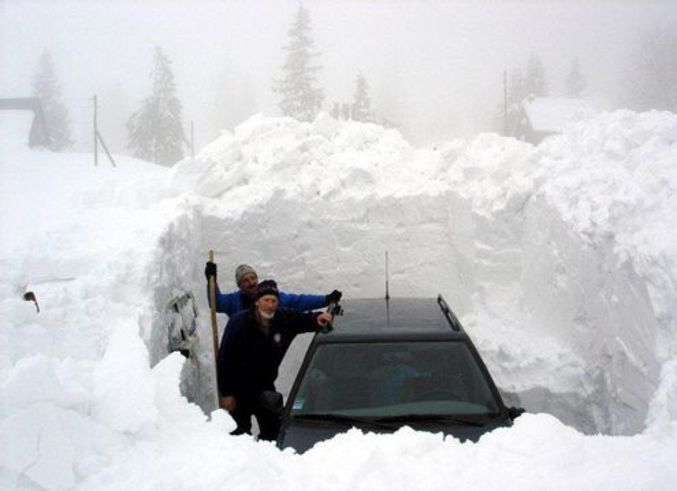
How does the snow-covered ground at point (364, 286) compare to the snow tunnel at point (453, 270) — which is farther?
the snow tunnel at point (453, 270)

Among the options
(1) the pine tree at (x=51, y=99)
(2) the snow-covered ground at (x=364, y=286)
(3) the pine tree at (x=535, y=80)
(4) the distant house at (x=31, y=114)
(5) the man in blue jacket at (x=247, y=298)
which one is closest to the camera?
(2) the snow-covered ground at (x=364, y=286)

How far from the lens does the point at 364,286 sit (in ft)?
26.4

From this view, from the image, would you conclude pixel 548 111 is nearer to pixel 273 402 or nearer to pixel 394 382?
pixel 394 382

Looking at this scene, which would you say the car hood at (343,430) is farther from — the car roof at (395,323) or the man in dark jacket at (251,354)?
the man in dark jacket at (251,354)

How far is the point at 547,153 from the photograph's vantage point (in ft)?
29.6

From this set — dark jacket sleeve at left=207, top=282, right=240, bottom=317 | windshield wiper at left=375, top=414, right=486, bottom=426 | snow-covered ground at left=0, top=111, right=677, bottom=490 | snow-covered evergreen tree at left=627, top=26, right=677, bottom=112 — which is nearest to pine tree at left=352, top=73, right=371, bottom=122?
snow-covered evergreen tree at left=627, top=26, right=677, bottom=112

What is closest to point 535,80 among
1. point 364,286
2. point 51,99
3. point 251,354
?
point 51,99

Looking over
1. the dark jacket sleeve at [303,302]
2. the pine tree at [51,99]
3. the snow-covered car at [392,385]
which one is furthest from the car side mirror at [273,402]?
the pine tree at [51,99]

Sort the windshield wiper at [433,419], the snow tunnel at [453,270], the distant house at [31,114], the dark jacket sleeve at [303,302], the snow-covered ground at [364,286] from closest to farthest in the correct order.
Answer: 1. the snow-covered ground at [364,286]
2. the windshield wiper at [433,419]
3. the dark jacket sleeve at [303,302]
4. the snow tunnel at [453,270]
5. the distant house at [31,114]

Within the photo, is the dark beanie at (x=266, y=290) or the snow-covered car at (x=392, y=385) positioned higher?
the dark beanie at (x=266, y=290)

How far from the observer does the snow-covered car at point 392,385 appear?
11.6 ft

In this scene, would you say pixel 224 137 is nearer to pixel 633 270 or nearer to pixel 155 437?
pixel 633 270

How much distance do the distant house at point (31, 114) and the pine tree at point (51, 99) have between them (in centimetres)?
792

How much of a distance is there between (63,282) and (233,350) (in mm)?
1653
